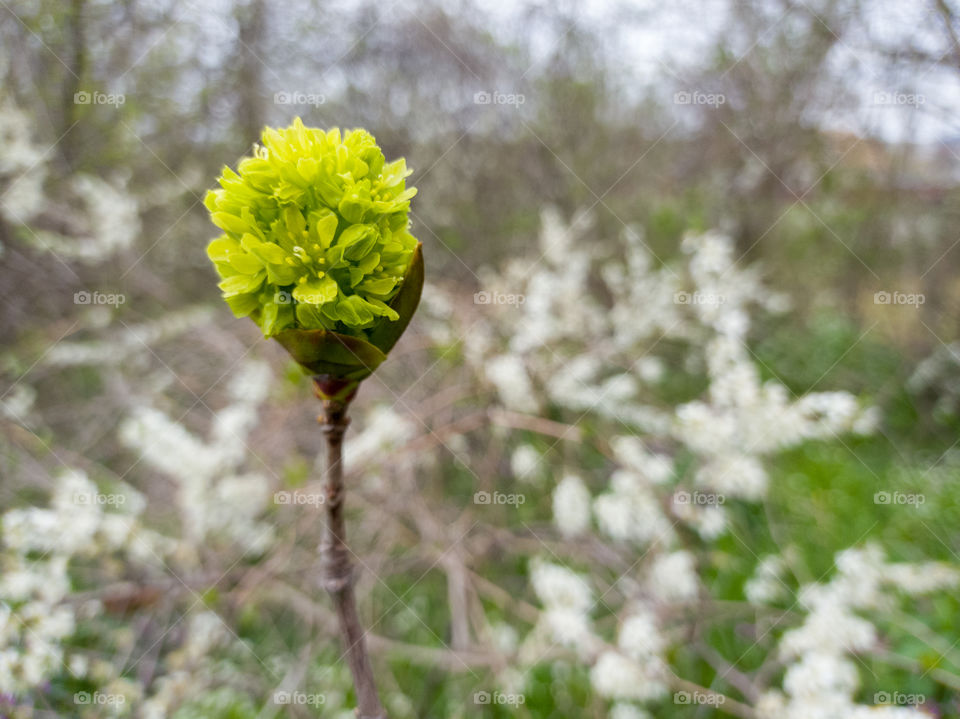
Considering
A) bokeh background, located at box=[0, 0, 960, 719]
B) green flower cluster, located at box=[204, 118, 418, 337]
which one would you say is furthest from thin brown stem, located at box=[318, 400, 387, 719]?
bokeh background, located at box=[0, 0, 960, 719]

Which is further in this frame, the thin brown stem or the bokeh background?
the bokeh background

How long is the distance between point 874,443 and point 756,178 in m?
1.81

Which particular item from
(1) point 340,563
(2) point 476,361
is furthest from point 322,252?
(2) point 476,361

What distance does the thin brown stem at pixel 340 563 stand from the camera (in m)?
0.64

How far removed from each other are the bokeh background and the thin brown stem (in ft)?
3.48

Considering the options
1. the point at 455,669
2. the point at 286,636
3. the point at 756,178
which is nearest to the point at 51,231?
the point at 286,636

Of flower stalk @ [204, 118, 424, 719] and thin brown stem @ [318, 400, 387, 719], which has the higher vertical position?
flower stalk @ [204, 118, 424, 719]

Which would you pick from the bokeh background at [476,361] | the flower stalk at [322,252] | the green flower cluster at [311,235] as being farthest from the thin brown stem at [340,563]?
the bokeh background at [476,361]

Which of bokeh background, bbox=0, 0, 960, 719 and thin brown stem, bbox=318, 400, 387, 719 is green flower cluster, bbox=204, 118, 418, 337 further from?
bokeh background, bbox=0, 0, 960, 719

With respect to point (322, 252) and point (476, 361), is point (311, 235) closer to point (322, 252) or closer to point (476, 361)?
point (322, 252)

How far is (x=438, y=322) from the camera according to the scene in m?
2.91

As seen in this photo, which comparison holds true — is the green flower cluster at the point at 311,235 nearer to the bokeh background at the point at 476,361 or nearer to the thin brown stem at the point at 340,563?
the thin brown stem at the point at 340,563

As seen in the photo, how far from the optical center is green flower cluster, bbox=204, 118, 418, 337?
0.57 metres

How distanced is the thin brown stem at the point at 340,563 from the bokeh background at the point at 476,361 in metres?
1.06
